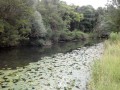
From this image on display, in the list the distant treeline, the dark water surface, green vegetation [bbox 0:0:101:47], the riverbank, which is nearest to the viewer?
the riverbank

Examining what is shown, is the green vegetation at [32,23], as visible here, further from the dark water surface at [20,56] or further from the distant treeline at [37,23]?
the dark water surface at [20,56]

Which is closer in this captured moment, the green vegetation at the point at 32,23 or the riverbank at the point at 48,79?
the riverbank at the point at 48,79

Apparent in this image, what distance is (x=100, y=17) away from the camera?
64.9 meters

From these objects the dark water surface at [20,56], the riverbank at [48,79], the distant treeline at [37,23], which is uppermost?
the distant treeline at [37,23]

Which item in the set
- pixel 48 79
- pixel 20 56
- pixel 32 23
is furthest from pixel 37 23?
pixel 48 79

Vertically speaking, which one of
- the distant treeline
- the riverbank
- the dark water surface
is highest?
the distant treeline

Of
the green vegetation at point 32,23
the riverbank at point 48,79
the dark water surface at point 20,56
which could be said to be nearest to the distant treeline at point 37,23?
the green vegetation at point 32,23

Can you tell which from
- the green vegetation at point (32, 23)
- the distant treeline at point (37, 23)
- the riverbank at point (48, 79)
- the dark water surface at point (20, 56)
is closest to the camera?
the riverbank at point (48, 79)

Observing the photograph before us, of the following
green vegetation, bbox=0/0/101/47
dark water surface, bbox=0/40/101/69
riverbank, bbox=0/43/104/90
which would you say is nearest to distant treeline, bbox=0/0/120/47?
green vegetation, bbox=0/0/101/47

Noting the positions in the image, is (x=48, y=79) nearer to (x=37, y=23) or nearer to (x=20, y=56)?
(x=20, y=56)

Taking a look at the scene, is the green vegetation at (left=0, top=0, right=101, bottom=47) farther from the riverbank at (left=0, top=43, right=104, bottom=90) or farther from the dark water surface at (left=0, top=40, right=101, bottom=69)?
the riverbank at (left=0, top=43, right=104, bottom=90)

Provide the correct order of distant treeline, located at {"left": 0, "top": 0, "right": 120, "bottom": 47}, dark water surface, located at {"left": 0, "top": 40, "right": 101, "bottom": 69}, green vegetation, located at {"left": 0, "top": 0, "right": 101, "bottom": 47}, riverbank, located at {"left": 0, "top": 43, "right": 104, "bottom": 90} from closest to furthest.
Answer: riverbank, located at {"left": 0, "top": 43, "right": 104, "bottom": 90}
dark water surface, located at {"left": 0, "top": 40, "right": 101, "bottom": 69}
green vegetation, located at {"left": 0, "top": 0, "right": 101, "bottom": 47}
distant treeline, located at {"left": 0, "top": 0, "right": 120, "bottom": 47}

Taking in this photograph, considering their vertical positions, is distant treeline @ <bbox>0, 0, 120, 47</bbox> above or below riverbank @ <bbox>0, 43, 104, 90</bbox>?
above

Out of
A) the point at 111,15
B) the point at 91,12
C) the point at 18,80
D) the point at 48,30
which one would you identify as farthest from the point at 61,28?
the point at 18,80
